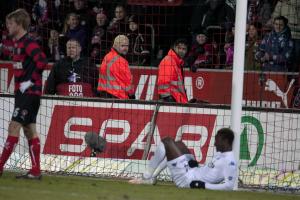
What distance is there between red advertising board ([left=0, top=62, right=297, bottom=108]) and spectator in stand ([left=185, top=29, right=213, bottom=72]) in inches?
7.3

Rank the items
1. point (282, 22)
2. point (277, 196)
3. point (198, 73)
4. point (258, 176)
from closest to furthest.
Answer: point (277, 196) → point (258, 176) → point (282, 22) → point (198, 73)

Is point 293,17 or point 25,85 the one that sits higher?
point 293,17

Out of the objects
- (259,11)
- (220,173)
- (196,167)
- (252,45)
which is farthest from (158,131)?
(259,11)

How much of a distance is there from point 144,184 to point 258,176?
2.04 m

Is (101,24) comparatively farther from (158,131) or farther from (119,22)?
(158,131)

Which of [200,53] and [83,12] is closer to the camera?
[200,53]

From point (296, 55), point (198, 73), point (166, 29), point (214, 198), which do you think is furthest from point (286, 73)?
point (214, 198)

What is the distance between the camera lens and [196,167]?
1075 centimetres

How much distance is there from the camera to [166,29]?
1689 cm

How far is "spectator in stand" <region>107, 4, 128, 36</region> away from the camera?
51.7 feet

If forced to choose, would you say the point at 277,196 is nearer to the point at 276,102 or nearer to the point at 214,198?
the point at 214,198

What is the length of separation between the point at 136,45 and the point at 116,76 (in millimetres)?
2178

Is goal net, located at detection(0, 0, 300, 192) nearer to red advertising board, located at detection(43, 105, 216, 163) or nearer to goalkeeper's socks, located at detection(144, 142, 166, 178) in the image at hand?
red advertising board, located at detection(43, 105, 216, 163)

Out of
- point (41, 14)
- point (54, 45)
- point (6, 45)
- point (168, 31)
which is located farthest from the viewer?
point (168, 31)
